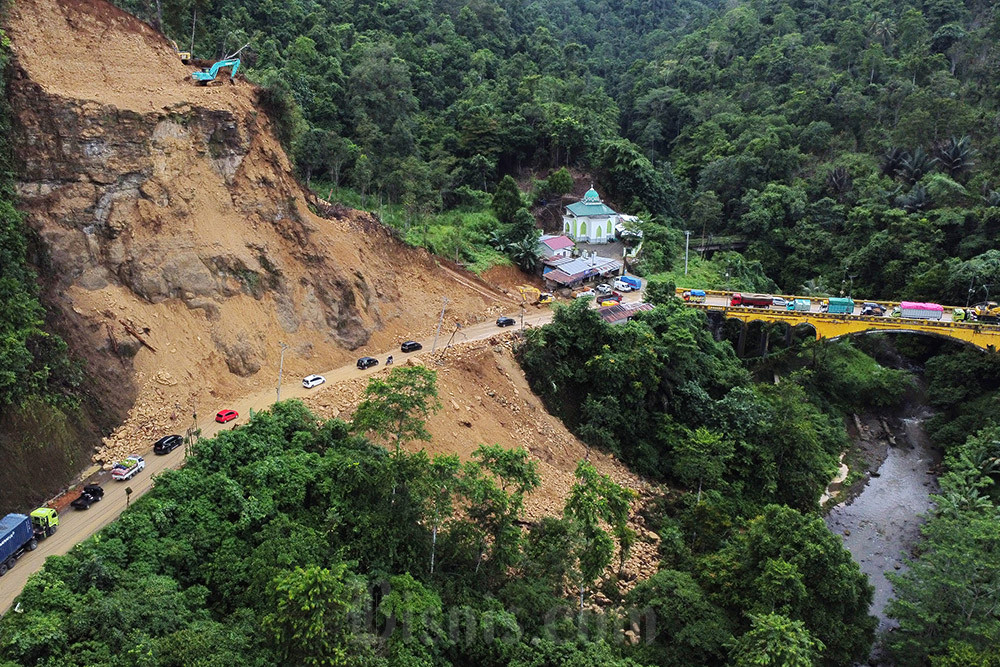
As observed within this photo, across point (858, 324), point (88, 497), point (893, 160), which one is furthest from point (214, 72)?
point (893, 160)

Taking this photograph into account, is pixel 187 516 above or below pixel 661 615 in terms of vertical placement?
above

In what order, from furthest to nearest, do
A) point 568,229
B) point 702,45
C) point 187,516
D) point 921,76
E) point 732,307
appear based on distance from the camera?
point 702,45 < point 921,76 < point 568,229 < point 732,307 < point 187,516

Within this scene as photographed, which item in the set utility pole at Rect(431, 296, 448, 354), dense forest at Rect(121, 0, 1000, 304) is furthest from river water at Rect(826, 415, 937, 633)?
utility pole at Rect(431, 296, 448, 354)

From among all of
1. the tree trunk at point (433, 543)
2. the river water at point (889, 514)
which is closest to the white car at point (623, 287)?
the river water at point (889, 514)

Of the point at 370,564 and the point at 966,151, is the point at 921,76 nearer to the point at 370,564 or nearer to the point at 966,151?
the point at 966,151

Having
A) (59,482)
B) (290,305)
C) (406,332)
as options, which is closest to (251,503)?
(59,482)

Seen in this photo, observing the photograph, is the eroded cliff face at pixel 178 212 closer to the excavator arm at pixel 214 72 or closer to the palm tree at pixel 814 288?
the excavator arm at pixel 214 72

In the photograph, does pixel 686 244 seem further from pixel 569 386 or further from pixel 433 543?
pixel 433 543
